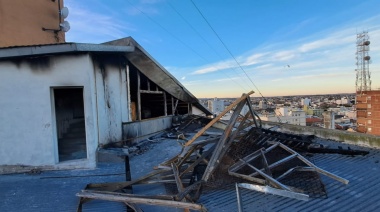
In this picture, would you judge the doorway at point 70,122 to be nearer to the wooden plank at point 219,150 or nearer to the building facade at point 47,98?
the building facade at point 47,98

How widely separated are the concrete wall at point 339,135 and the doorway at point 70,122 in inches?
308

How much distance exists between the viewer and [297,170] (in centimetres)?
468

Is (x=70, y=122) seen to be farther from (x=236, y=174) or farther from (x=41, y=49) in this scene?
(x=236, y=174)

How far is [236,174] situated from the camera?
459 centimetres

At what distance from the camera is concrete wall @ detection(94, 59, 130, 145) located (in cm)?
726

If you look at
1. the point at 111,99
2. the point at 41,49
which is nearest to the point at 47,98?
the point at 41,49

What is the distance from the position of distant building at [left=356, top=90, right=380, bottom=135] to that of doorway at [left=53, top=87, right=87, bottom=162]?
29.1 m

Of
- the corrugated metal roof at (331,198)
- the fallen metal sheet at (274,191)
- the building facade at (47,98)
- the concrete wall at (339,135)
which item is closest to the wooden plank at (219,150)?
the corrugated metal roof at (331,198)

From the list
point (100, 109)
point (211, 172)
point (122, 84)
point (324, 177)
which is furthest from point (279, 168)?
point (122, 84)

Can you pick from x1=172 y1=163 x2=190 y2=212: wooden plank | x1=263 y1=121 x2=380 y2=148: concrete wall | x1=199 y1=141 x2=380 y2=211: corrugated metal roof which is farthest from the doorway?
x1=263 y1=121 x2=380 y2=148: concrete wall

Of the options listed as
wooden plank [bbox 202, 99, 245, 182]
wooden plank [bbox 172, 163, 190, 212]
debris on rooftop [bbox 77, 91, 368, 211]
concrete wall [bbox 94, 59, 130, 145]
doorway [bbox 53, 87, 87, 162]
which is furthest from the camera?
doorway [bbox 53, 87, 87, 162]

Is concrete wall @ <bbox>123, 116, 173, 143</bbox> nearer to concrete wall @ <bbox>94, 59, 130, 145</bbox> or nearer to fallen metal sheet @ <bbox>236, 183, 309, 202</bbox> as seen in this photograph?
concrete wall @ <bbox>94, 59, 130, 145</bbox>

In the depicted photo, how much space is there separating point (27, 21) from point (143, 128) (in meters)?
8.23

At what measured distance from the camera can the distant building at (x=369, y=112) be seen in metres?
25.9
